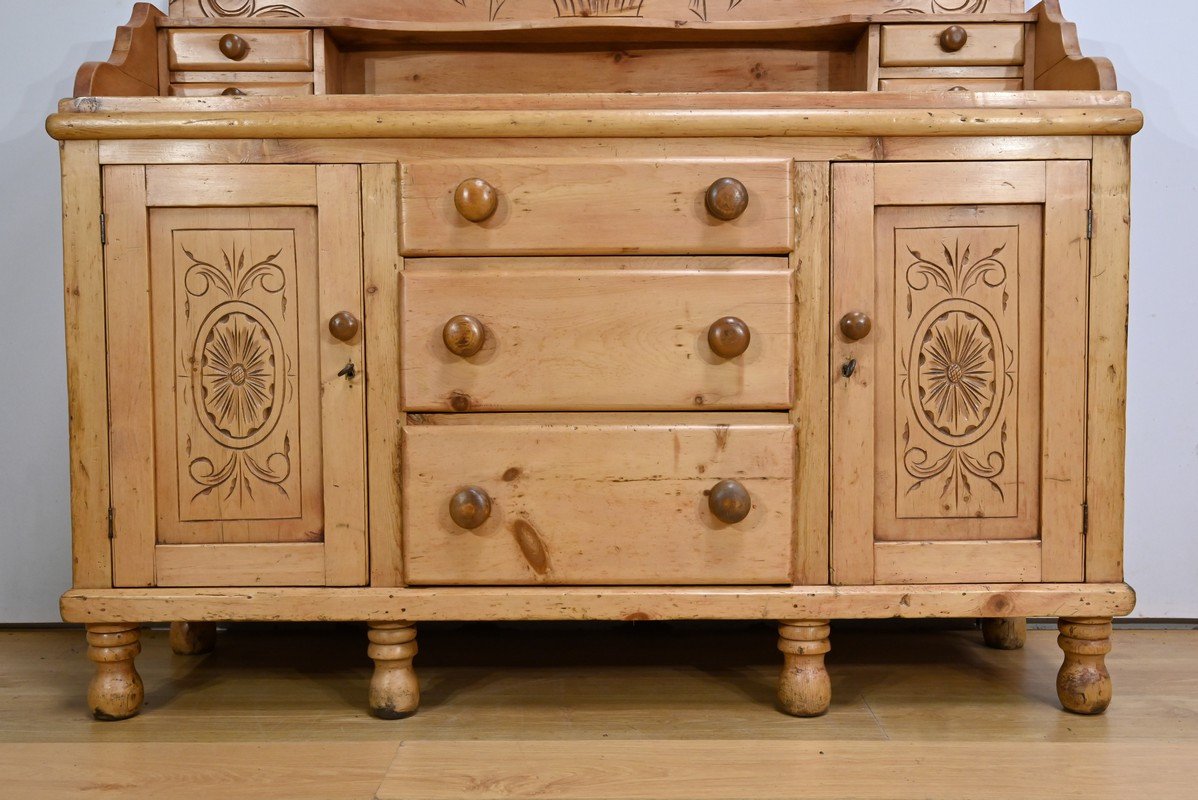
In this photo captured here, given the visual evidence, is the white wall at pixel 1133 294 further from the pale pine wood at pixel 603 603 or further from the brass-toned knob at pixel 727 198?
the brass-toned knob at pixel 727 198

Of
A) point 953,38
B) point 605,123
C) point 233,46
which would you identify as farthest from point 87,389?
point 953,38

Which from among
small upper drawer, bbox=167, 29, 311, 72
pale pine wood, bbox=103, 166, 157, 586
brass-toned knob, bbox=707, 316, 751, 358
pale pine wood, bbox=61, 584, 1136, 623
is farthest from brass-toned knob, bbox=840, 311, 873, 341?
small upper drawer, bbox=167, 29, 311, 72

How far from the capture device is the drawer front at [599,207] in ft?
4.28

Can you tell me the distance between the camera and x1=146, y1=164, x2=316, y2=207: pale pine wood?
1310 millimetres

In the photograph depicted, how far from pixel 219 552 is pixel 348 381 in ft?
1.02

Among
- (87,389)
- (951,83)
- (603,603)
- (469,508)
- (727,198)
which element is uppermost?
(951,83)

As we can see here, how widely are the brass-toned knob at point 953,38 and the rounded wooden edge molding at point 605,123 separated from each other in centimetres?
46

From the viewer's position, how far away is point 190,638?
1655 mm

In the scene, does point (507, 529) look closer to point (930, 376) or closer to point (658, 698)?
point (658, 698)

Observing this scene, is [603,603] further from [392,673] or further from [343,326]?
[343,326]

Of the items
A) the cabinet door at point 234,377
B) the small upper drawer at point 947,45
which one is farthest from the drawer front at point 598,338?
the small upper drawer at point 947,45

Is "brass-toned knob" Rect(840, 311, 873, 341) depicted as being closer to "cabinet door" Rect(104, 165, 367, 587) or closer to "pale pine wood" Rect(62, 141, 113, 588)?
"cabinet door" Rect(104, 165, 367, 587)

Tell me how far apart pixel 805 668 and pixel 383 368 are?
29.9 inches

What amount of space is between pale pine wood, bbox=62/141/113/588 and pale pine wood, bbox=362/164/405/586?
382 millimetres
